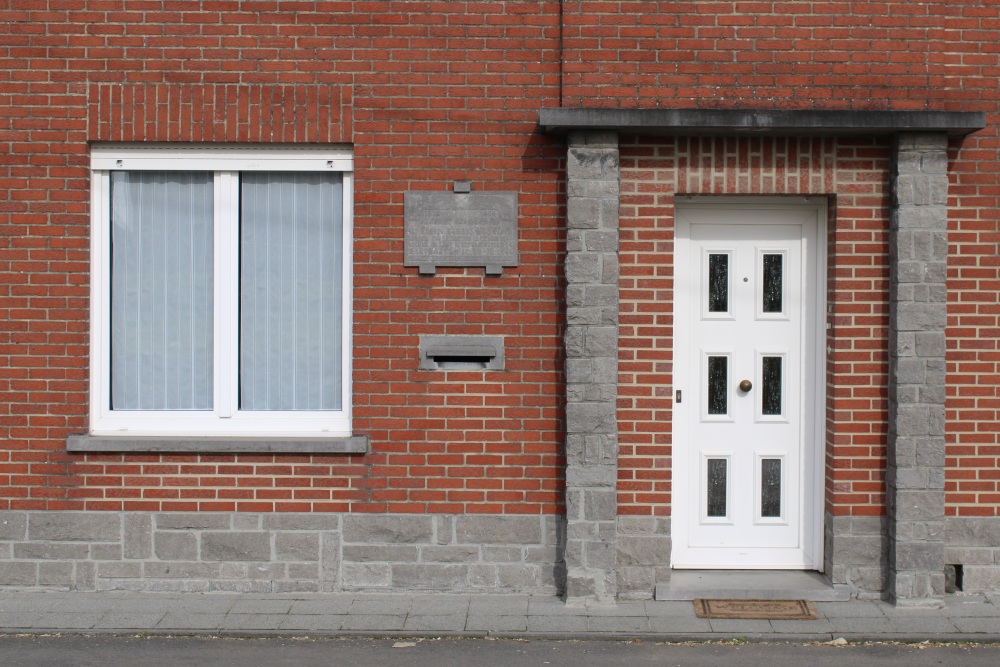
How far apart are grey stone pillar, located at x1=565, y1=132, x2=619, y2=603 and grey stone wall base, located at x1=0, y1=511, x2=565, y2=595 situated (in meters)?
0.26

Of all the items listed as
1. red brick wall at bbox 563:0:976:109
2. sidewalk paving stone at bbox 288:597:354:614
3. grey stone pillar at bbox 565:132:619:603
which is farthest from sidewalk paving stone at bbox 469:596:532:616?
red brick wall at bbox 563:0:976:109

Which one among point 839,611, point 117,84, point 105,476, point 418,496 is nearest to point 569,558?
point 418,496

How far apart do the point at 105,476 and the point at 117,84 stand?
2.52m

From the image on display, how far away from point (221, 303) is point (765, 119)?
12.1ft

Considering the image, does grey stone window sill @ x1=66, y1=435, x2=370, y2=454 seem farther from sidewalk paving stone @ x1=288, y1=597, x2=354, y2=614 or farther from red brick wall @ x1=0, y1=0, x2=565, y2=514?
sidewalk paving stone @ x1=288, y1=597, x2=354, y2=614

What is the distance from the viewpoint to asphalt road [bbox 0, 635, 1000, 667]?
628 centimetres

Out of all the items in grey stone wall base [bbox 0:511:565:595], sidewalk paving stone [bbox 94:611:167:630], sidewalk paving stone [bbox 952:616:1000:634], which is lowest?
sidewalk paving stone [bbox 94:611:167:630]

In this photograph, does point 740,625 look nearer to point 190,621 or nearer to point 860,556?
point 860,556

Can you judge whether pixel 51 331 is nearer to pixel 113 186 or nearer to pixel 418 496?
pixel 113 186

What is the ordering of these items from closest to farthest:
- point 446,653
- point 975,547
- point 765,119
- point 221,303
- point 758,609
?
1. point 446,653
2. point 765,119
3. point 758,609
4. point 975,547
5. point 221,303

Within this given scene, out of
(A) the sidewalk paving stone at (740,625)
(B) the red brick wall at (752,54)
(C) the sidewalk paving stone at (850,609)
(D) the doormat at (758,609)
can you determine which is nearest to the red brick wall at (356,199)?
(B) the red brick wall at (752,54)

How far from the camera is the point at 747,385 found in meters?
7.58

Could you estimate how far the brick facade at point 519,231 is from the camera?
23.8ft

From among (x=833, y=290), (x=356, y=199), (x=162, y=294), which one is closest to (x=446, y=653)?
(x=356, y=199)
